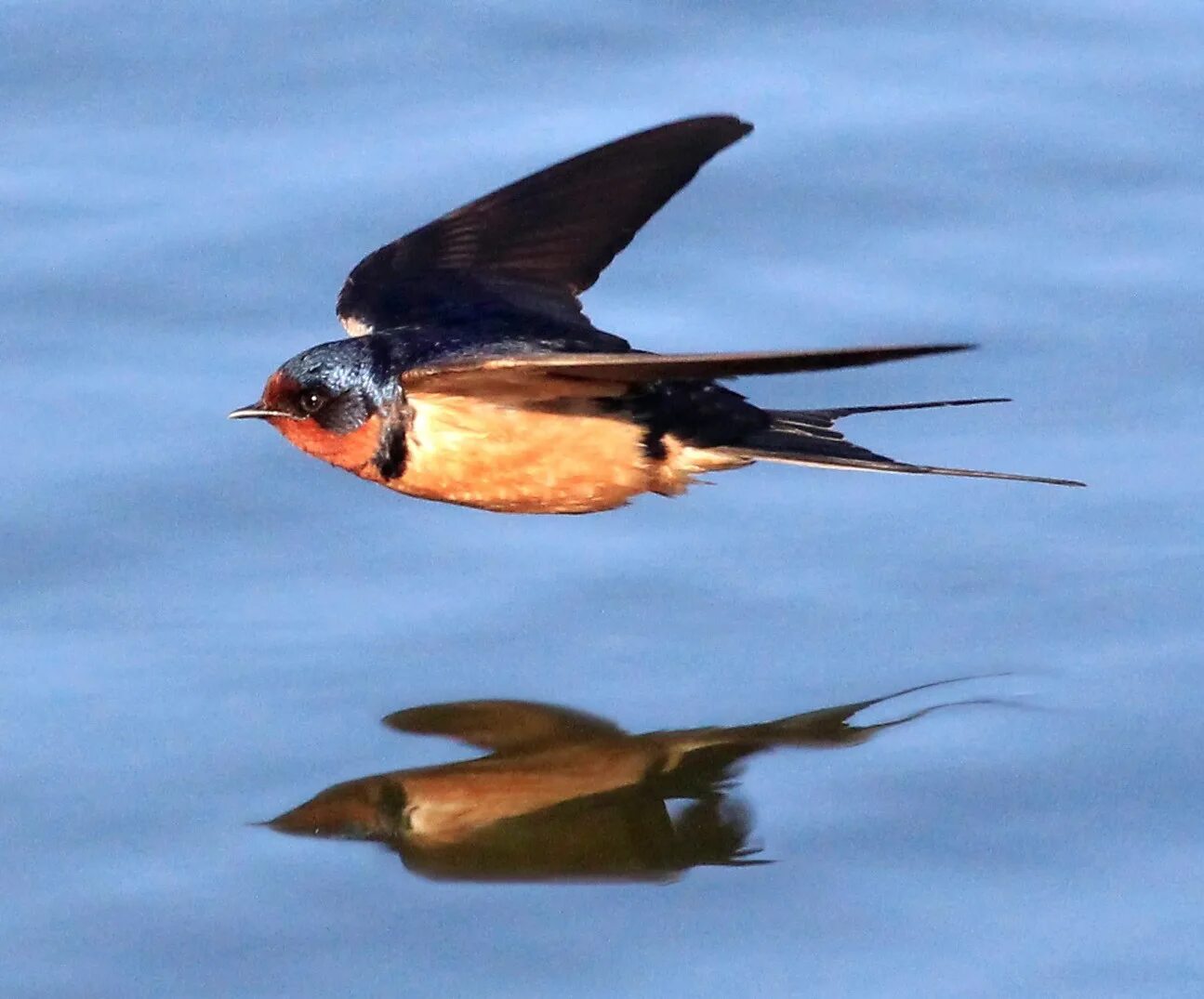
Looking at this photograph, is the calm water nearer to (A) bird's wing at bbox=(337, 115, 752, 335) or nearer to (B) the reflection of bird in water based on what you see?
(B) the reflection of bird in water

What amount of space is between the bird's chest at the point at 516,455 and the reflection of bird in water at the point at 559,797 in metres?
0.48

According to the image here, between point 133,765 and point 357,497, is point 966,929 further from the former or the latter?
point 357,497

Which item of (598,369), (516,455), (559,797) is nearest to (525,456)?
(516,455)

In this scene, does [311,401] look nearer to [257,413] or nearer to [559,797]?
[257,413]

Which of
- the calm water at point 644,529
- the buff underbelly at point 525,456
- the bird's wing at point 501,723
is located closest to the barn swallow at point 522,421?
the buff underbelly at point 525,456

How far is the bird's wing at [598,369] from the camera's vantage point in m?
3.17

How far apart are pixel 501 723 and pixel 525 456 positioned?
53 cm

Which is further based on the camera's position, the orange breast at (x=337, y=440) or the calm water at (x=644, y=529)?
the orange breast at (x=337, y=440)

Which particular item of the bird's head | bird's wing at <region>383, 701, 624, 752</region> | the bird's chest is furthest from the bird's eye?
bird's wing at <region>383, 701, 624, 752</region>

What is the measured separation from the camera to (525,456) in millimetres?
4082

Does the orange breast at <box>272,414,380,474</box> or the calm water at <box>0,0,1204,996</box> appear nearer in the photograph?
the calm water at <box>0,0,1204,996</box>

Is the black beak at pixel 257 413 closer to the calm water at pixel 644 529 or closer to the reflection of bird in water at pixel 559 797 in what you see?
the calm water at pixel 644 529

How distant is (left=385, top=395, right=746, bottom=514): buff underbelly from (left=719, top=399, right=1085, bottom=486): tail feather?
0.07 meters

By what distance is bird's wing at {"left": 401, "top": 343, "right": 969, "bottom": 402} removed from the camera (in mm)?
3172
